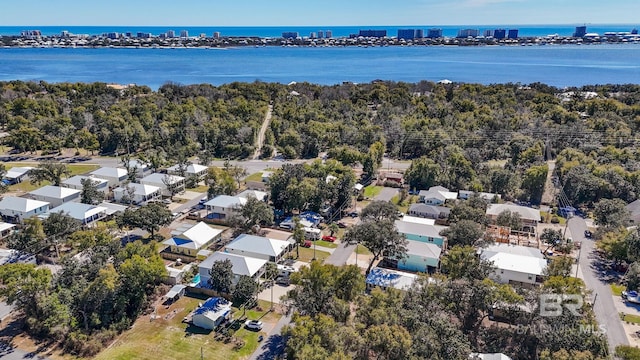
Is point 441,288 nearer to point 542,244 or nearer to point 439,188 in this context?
point 542,244

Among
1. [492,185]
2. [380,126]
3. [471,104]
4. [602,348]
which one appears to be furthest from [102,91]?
[602,348]

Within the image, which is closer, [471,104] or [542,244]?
[542,244]

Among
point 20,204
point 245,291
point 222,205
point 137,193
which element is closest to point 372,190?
point 222,205

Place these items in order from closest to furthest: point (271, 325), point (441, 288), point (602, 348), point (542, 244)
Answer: point (602, 348)
point (441, 288)
point (271, 325)
point (542, 244)

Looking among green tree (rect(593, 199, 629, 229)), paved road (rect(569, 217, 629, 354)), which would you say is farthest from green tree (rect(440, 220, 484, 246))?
green tree (rect(593, 199, 629, 229))

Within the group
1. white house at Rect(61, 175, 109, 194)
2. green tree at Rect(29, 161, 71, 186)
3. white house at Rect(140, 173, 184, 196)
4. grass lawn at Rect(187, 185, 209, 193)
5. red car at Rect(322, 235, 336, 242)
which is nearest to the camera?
red car at Rect(322, 235, 336, 242)

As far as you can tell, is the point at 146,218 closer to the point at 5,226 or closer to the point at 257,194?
the point at 257,194

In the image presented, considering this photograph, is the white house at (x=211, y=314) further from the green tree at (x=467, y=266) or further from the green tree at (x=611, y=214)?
the green tree at (x=611, y=214)

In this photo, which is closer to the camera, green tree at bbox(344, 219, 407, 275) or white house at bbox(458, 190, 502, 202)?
green tree at bbox(344, 219, 407, 275)

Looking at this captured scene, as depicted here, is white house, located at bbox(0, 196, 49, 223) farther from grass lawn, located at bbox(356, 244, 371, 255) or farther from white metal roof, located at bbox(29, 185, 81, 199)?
grass lawn, located at bbox(356, 244, 371, 255)
